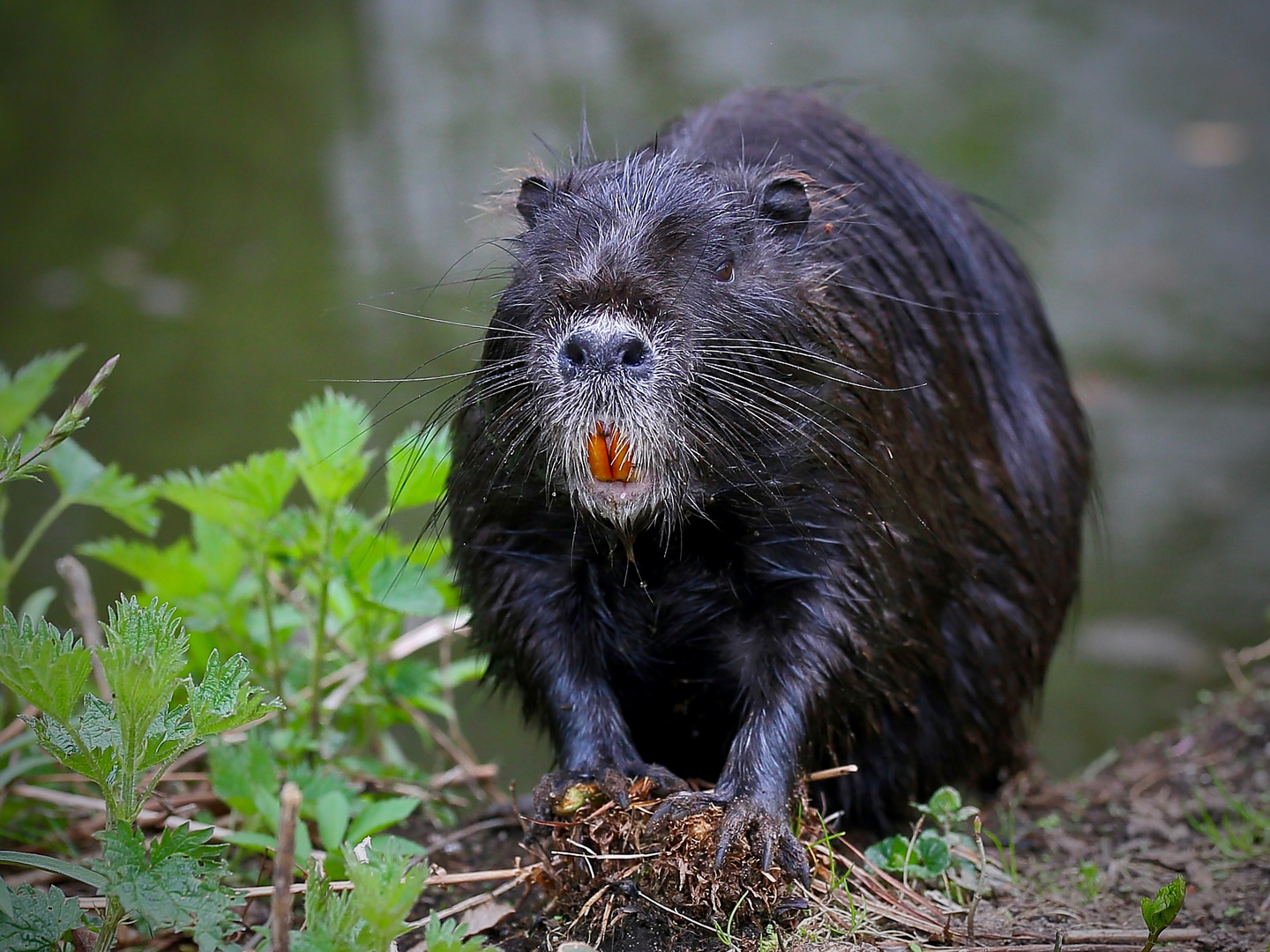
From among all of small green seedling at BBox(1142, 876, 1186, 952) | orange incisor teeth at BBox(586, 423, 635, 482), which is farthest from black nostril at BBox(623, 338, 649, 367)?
small green seedling at BBox(1142, 876, 1186, 952)

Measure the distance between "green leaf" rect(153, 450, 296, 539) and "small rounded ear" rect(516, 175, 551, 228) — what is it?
72 centimetres

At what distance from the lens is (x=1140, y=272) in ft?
23.6

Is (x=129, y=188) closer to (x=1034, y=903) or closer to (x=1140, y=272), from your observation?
(x=1140, y=272)

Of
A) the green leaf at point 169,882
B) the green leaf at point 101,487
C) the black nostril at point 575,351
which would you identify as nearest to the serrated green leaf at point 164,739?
the green leaf at point 169,882

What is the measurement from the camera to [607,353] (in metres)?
2.06

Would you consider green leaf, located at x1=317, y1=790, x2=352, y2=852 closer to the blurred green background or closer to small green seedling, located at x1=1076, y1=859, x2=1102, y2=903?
small green seedling, located at x1=1076, y1=859, x2=1102, y2=903

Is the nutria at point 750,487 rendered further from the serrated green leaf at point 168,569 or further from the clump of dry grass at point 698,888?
the serrated green leaf at point 168,569

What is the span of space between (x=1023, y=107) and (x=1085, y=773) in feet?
18.1

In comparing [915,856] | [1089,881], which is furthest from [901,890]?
[1089,881]

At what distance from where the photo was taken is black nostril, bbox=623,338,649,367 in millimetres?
2070

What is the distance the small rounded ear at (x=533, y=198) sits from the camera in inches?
97.0

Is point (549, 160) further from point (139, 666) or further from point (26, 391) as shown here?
point (139, 666)

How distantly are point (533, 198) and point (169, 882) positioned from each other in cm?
131

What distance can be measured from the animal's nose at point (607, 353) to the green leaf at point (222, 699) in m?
0.65
